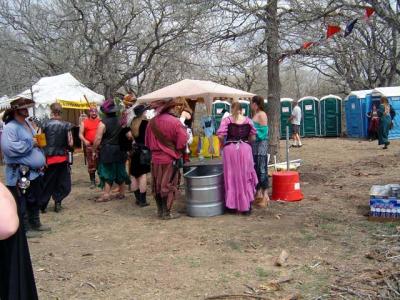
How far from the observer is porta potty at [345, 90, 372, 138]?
63.8ft

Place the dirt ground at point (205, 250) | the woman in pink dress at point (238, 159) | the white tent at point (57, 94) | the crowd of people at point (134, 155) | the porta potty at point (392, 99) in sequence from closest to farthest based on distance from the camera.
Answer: the dirt ground at point (205, 250), the crowd of people at point (134, 155), the woman in pink dress at point (238, 159), the white tent at point (57, 94), the porta potty at point (392, 99)

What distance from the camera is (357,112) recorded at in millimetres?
19875

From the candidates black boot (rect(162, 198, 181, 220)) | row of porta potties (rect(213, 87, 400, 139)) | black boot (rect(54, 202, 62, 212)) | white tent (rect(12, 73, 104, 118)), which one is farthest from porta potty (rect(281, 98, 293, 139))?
black boot (rect(162, 198, 181, 220))

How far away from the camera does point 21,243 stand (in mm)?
1886

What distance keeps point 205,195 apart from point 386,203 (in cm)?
241

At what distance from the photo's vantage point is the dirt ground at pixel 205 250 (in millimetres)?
4250

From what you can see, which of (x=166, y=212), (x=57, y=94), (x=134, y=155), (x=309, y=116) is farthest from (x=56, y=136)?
(x=309, y=116)

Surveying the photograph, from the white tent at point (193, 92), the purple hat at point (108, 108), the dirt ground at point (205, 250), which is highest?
the white tent at point (193, 92)

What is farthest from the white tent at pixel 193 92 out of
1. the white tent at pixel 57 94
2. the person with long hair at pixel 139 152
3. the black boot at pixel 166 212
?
the white tent at pixel 57 94

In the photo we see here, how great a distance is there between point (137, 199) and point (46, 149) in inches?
68.7

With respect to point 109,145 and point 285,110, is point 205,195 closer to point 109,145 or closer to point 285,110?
point 109,145

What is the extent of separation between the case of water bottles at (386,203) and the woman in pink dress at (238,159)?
1.66 m

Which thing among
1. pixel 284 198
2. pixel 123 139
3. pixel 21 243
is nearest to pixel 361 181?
pixel 284 198

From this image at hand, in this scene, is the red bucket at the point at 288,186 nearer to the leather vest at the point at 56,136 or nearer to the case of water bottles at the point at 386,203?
the case of water bottles at the point at 386,203
